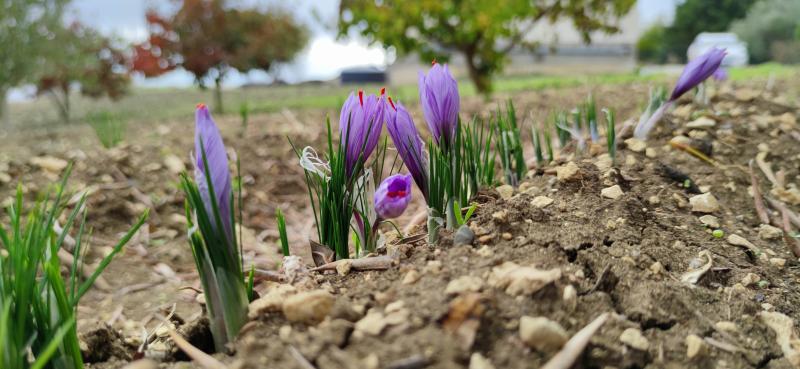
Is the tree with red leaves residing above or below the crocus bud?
above

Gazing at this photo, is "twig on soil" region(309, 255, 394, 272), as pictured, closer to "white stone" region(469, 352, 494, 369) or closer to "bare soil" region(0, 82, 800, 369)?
"bare soil" region(0, 82, 800, 369)

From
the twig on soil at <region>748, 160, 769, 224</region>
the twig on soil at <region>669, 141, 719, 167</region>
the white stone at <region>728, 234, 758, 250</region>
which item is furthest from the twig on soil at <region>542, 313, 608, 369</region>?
the twig on soil at <region>669, 141, 719, 167</region>

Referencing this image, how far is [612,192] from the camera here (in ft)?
5.86

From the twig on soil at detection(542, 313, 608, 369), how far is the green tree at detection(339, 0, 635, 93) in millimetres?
7228

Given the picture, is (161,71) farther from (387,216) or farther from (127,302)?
(387,216)

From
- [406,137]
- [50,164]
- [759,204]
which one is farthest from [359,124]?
[50,164]

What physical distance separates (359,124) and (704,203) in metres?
1.14

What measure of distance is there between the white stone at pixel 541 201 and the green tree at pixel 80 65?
12.7 metres

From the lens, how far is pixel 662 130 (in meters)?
2.67

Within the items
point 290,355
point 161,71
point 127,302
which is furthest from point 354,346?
point 161,71

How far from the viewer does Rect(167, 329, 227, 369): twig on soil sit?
110 cm

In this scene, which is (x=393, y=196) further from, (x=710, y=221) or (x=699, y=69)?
(x=699, y=69)

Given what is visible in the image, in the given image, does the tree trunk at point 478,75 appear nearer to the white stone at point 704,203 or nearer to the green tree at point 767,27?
the white stone at point 704,203

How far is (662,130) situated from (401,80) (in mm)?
19993
